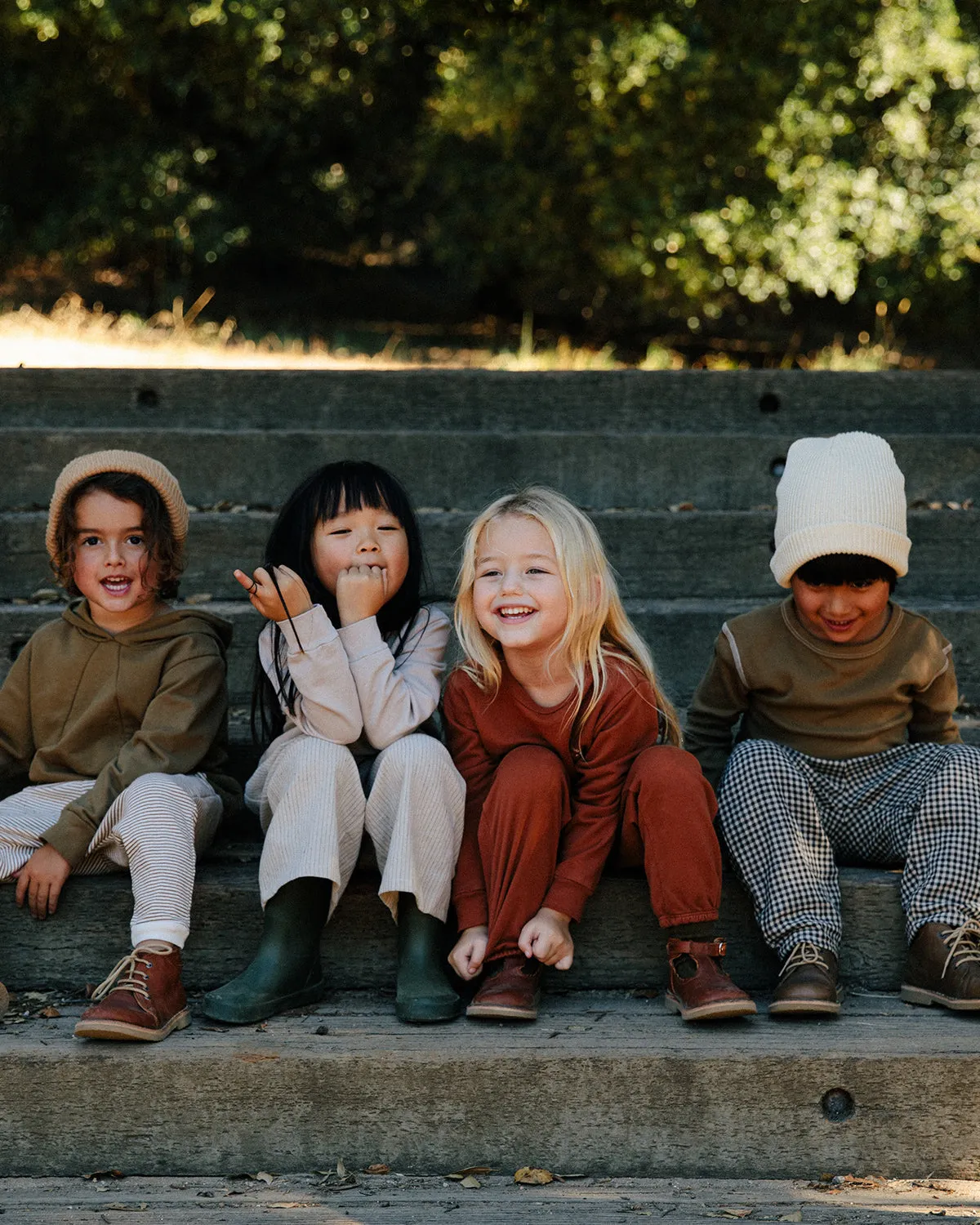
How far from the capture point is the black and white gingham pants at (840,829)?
2.56m

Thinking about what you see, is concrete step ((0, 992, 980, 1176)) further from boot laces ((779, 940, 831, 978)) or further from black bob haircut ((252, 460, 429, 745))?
black bob haircut ((252, 460, 429, 745))

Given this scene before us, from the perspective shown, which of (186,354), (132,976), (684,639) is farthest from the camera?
(186,354)

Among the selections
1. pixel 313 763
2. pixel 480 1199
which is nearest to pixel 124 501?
pixel 313 763

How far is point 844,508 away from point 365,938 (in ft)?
4.31

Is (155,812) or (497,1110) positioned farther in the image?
(155,812)

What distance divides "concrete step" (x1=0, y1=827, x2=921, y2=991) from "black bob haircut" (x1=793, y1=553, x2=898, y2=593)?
0.60 meters

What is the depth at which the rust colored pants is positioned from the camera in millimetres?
2490

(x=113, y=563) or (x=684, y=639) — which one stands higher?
(x=113, y=563)

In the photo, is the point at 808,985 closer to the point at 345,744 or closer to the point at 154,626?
the point at 345,744

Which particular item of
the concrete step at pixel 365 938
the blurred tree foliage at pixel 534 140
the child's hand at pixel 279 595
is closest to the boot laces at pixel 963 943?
the concrete step at pixel 365 938

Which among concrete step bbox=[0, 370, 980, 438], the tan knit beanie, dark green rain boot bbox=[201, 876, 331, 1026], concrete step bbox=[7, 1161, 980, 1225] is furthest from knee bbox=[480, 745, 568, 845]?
concrete step bbox=[0, 370, 980, 438]

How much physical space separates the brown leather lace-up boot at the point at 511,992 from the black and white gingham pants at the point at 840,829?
1.51 ft

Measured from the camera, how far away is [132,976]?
7.87 ft

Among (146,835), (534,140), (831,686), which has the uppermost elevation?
(534,140)
